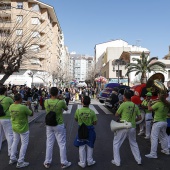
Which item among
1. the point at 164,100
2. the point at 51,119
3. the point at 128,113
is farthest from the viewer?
the point at 164,100

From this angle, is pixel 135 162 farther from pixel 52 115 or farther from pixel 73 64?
pixel 73 64

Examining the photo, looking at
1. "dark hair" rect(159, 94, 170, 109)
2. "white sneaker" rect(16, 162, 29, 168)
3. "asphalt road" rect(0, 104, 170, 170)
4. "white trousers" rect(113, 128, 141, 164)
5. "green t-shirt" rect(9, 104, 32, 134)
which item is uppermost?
"dark hair" rect(159, 94, 170, 109)

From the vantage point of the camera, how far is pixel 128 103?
5660 millimetres

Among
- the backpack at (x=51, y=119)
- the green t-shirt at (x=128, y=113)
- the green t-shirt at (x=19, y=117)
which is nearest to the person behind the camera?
the backpack at (x=51, y=119)

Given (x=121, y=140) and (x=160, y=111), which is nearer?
(x=121, y=140)

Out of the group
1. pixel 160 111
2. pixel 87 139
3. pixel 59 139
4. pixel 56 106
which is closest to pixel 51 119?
pixel 56 106

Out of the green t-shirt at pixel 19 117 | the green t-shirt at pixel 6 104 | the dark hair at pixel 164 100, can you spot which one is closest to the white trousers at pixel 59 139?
the green t-shirt at pixel 19 117

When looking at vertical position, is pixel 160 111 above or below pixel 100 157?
above

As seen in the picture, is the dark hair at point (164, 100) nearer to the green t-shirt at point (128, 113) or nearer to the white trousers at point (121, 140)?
the green t-shirt at point (128, 113)

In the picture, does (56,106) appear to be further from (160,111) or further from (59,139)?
(160,111)

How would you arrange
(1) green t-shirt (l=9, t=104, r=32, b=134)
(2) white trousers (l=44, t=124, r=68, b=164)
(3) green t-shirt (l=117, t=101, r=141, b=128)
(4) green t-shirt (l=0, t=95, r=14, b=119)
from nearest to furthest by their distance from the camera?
(2) white trousers (l=44, t=124, r=68, b=164), (1) green t-shirt (l=9, t=104, r=32, b=134), (3) green t-shirt (l=117, t=101, r=141, b=128), (4) green t-shirt (l=0, t=95, r=14, b=119)

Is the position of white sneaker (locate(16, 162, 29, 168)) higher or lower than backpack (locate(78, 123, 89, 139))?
lower

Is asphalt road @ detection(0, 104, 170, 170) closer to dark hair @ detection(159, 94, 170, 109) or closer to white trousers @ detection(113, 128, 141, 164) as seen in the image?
white trousers @ detection(113, 128, 141, 164)

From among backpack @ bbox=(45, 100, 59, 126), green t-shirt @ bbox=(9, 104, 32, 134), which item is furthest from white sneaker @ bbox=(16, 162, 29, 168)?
backpack @ bbox=(45, 100, 59, 126)
